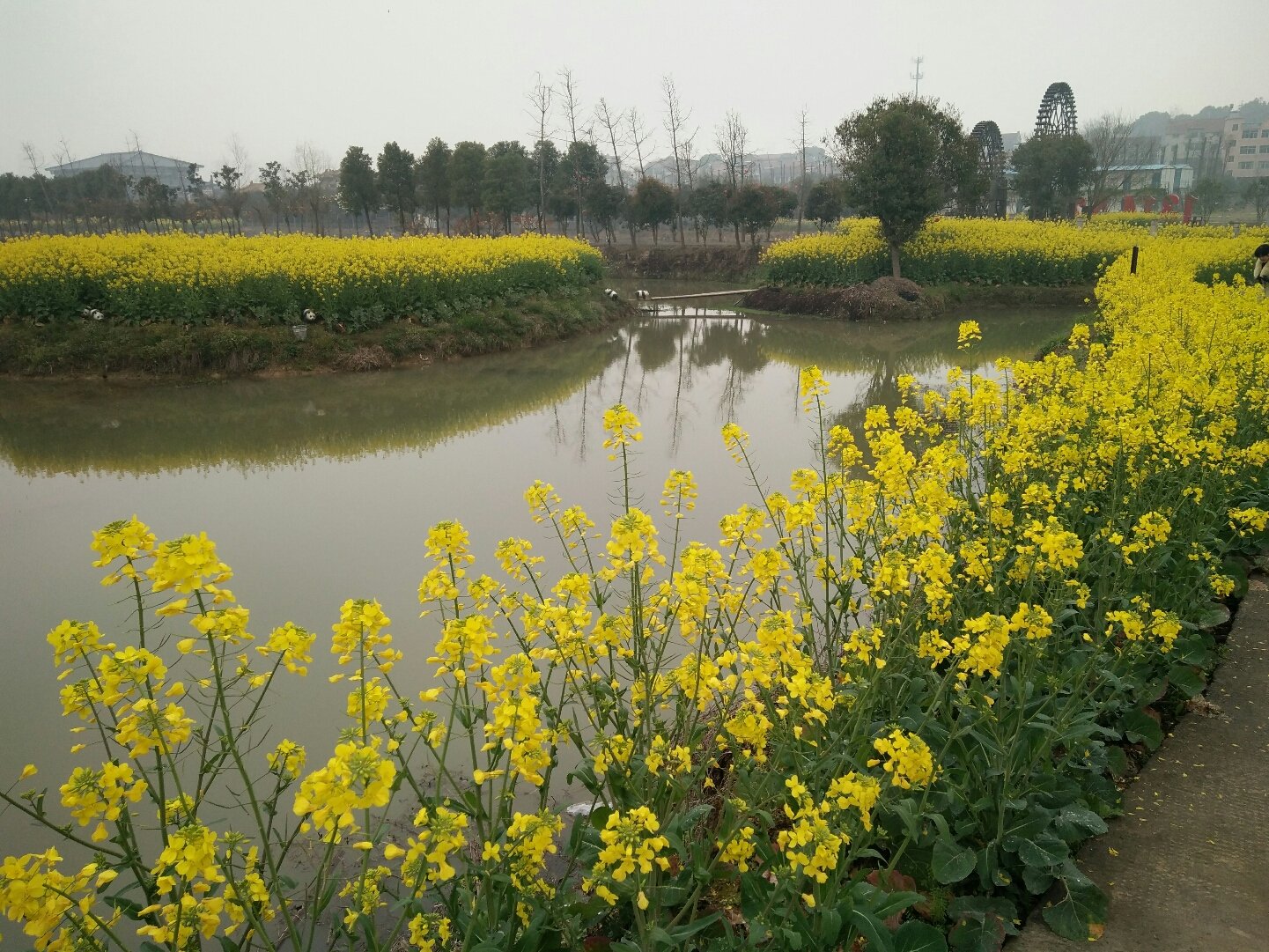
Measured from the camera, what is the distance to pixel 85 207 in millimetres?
33375

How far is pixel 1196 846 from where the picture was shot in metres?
2.60

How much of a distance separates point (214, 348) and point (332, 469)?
18.0ft

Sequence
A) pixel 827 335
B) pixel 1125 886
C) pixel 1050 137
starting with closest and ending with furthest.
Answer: pixel 1125 886
pixel 827 335
pixel 1050 137

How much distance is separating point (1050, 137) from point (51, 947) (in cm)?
4332

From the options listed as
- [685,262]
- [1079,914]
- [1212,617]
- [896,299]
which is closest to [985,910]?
[1079,914]

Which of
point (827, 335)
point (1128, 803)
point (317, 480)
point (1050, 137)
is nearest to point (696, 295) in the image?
point (827, 335)

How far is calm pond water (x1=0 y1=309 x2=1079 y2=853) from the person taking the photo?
4785 mm

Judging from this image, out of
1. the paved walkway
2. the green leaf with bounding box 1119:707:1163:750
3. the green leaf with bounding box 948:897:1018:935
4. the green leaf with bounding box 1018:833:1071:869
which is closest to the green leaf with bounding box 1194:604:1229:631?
the paved walkway

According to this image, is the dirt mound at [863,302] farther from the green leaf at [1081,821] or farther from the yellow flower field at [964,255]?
the green leaf at [1081,821]

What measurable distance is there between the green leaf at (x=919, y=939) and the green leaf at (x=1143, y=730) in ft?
5.05

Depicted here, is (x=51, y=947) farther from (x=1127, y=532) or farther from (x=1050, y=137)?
(x=1050, y=137)

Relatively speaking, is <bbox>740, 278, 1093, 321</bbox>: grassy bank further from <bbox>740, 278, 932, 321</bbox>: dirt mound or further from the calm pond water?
the calm pond water

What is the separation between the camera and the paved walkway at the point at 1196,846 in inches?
89.6

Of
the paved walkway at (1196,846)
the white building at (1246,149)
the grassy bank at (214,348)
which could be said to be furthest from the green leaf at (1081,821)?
the white building at (1246,149)
